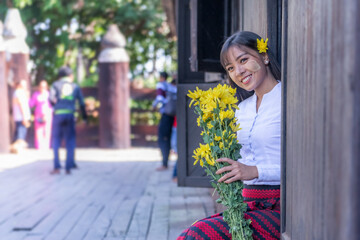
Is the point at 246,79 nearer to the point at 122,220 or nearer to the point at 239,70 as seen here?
the point at 239,70

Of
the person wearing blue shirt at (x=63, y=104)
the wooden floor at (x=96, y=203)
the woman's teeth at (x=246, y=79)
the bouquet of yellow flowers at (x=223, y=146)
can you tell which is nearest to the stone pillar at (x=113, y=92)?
the wooden floor at (x=96, y=203)

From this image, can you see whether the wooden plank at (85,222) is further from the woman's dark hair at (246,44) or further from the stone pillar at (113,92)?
the stone pillar at (113,92)

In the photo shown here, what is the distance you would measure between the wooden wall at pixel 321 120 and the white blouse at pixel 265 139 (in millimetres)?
201

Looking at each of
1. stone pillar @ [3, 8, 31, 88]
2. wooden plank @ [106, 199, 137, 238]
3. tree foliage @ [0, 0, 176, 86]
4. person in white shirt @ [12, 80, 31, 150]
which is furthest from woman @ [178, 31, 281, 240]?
tree foliage @ [0, 0, 176, 86]

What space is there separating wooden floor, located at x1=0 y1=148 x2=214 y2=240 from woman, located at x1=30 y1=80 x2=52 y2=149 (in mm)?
2419

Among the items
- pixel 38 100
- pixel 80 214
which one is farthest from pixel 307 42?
pixel 38 100

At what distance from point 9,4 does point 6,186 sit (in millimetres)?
7564

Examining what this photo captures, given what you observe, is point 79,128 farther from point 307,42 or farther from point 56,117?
point 307,42

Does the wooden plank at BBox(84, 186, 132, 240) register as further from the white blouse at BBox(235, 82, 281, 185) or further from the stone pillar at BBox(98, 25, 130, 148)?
the stone pillar at BBox(98, 25, 130, 148)

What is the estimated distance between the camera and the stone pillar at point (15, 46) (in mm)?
11984

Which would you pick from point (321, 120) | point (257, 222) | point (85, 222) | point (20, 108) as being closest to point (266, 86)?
point (257, 222)

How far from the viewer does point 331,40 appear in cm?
143

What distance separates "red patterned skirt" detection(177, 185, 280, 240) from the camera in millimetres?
2139

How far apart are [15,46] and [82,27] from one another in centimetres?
387
